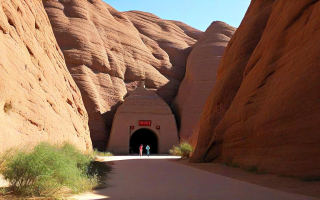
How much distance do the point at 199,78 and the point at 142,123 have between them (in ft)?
36.3

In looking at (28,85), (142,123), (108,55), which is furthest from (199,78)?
(28,85)

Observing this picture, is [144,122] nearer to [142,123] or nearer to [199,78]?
[142,123]

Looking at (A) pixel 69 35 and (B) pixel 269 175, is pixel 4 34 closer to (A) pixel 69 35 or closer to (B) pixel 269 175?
(B) pixel 269 175

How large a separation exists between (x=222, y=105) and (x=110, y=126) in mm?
22173

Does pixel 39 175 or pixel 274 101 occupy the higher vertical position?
pixel 274 101

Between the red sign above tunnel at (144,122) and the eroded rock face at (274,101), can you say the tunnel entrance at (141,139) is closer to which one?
the red sign above tunnel at (144,122)

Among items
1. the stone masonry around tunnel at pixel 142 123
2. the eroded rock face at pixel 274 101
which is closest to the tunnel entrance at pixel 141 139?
the stone masonry around tunnel at pixel 142 123

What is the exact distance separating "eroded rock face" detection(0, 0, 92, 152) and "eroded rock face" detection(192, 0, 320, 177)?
7.35 m

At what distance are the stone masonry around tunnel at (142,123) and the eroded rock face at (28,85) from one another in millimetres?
13920

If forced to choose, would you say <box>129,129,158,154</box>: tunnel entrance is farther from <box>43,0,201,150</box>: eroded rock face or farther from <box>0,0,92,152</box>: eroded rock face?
<box>0,0,92,152</box>: eroded rock face

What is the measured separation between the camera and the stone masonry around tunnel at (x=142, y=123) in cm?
3075

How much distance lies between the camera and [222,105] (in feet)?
48.4

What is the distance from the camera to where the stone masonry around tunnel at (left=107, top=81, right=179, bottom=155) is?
101 ft

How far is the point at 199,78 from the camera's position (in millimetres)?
38031
